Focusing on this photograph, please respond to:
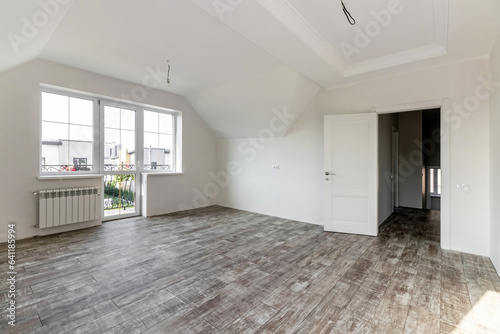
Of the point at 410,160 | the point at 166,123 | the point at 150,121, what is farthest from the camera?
the point at 410,160

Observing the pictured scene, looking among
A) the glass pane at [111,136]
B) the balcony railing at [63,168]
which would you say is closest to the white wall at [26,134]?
the balcony railing at [63,168]

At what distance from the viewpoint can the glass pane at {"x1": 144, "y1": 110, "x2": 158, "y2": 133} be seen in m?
5.45

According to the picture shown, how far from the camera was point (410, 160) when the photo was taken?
657 centimetres

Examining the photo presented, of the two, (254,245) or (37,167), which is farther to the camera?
(37,167)

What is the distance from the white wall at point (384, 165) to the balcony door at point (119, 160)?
17.1 feet

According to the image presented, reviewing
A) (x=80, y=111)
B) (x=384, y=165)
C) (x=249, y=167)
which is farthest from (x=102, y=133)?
(x=384, y=165)

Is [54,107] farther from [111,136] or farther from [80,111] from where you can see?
[111,136]

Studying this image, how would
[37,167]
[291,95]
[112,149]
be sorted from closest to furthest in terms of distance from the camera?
1. [37,167]
2. [291,95]
3. [112,149]

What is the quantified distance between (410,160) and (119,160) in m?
7.49

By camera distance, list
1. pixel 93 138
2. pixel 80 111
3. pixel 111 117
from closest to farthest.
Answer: pixel 80 111 < pixel 93 138 < pixel 111 117

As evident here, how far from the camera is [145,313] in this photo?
194cm

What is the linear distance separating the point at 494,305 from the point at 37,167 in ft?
19.8

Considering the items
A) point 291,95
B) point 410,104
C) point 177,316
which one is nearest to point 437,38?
A: point 410,104

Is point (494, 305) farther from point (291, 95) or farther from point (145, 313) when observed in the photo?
point (291, 95)
